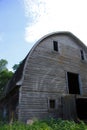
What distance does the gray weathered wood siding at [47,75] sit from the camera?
484 inches

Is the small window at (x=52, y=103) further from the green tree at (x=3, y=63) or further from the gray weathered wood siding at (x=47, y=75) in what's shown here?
the green tree at (x=3, y=63)

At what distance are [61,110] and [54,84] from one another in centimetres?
220

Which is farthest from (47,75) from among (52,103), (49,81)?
(52,103)

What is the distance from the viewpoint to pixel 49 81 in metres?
14.0

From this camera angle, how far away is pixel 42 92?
13.2 m

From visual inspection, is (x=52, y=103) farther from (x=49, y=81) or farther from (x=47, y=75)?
(x=47, y=75)

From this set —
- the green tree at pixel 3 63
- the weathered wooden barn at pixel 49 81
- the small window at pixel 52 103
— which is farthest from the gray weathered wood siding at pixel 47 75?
the green tree at pixel 3 63

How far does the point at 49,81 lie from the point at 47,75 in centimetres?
54

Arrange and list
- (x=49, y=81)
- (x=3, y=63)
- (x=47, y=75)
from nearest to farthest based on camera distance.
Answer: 1. (x=49, y=81)
2. (x=47, y=75)
3. (x=3, y=63)

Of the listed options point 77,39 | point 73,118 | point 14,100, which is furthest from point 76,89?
point 14,100

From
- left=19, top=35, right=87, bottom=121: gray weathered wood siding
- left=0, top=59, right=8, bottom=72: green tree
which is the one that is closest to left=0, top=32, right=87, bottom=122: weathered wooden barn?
left=19, top=35, right=87, bottom=121: gray weathered wood siding

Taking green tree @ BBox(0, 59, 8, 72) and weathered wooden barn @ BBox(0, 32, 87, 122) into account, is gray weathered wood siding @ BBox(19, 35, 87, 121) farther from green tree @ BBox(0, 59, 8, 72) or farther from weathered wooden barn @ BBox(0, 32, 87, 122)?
green tree @ BBox(0, 59, 8, 72)

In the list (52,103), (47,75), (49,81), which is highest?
(47,75)

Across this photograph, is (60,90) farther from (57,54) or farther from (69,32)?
→ (69,32)
